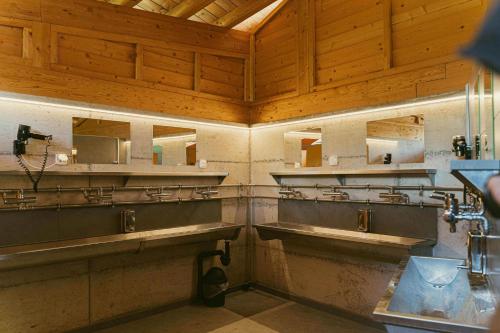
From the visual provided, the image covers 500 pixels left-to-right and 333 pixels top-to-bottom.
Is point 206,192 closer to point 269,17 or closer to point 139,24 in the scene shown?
point 139,24

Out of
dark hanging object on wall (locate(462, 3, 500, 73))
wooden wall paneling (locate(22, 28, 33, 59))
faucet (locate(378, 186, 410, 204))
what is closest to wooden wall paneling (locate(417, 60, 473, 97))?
faucet (locate(378, 186, 410, 204))

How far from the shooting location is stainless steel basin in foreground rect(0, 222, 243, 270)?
286 cm

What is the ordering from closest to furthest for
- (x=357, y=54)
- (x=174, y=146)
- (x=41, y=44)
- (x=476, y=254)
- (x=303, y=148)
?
Result: (x=476, y=254) → (x=41, y=44) → (x=357, y=54) → (x=174, y=146) → (x=303, y=148)

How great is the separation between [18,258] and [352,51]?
3.63 meters

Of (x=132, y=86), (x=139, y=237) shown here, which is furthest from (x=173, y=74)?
(x=139, y=237)

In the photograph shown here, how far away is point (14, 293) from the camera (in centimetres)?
323

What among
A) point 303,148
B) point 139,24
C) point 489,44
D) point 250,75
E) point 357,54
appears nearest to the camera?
point 489,44

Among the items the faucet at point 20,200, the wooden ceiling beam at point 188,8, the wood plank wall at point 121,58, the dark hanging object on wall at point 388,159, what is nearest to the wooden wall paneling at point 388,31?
the dark hanging object on wall at point 388,159

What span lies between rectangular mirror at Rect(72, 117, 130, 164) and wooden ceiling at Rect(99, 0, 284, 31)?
1.33 metres

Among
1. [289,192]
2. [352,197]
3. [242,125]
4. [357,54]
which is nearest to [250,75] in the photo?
[242,125]

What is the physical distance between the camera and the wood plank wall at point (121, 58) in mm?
3312

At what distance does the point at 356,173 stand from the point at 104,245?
98.5 inches

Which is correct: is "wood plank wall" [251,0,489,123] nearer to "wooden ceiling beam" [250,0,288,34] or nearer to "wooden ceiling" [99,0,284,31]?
"wooden ceiling beam" [250,0,288,34]

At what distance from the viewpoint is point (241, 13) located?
4.45 meters
